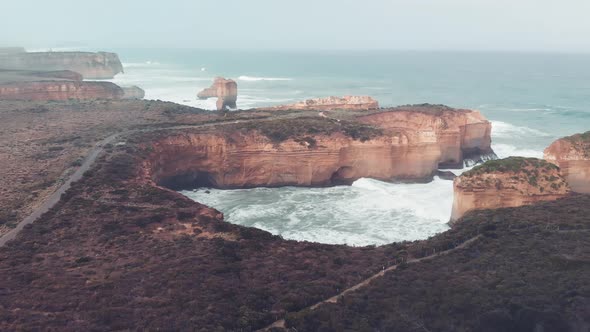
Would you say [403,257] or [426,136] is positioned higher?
[426,136]

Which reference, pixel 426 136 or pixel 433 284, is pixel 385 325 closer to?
Result: pixel 433 284

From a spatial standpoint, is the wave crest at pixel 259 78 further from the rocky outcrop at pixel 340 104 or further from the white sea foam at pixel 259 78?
the rocky outcrop at pixel 340 104

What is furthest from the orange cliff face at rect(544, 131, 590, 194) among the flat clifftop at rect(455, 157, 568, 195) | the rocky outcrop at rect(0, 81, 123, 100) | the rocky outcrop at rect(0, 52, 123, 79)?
the rocky outcrop at rect(0, 52, 123, 79)

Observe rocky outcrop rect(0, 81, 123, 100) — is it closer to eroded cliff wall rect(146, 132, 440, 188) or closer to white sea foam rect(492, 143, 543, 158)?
eroded cliff wall rect(146, 132, 440, 188)

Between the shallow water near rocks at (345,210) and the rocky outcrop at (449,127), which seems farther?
the rocky outcrop at (449,127)

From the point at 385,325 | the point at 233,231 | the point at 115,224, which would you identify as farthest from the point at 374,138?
the point at 385,325

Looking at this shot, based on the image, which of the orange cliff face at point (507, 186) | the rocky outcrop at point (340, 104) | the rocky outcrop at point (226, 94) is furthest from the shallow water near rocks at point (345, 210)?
the rocky outcrop at point (226, 94)
